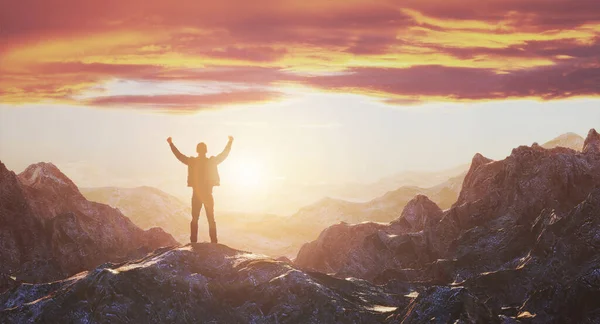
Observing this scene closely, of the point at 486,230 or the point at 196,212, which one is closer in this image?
the point at 196,212

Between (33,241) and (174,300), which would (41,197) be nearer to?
(33,241)

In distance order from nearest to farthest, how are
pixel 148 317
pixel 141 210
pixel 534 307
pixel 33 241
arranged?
1. pixel 148 317
2. pixel 534 307
3. pixel 33 241
4. pixel 141 210

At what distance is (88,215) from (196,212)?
40.4 meters

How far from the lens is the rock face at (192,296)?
42344 mm

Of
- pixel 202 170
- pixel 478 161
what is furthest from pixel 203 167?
pixel 478 161

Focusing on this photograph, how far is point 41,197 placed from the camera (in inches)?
3346

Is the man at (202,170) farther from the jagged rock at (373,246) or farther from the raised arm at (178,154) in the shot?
the jagged rock at (373,246)

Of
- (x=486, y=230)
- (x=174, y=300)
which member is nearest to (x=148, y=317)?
(x=174, y=300)

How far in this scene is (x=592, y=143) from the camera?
74.5 metres

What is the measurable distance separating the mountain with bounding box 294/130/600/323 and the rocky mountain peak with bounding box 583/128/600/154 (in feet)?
0.30

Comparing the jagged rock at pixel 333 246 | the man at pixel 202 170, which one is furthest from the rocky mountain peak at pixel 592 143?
the man at pixel 202 170

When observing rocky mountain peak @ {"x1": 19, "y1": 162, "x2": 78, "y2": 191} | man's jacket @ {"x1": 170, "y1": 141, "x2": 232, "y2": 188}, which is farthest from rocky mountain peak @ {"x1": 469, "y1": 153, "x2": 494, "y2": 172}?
rocky mountain peak @ {"x1": 19, "y1": 162, "x2": 78, "y2": 191}

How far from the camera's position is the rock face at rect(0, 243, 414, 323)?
42.3 m

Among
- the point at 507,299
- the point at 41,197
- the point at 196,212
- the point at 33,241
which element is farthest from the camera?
the point at 41,197
